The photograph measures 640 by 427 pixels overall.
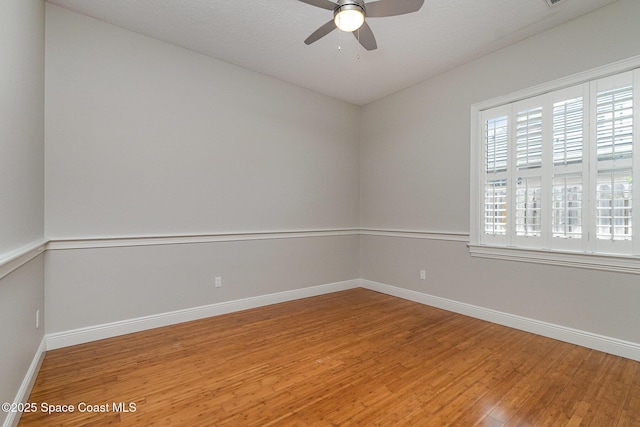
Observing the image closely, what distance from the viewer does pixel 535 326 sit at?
2.90 meters

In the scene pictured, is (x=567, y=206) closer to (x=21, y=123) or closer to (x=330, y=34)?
(x=330, y=34)

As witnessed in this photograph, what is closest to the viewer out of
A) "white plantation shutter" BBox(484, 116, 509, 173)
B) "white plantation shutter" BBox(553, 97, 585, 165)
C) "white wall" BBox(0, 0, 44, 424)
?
"white wall" BBox(0, 0, 44, 424)

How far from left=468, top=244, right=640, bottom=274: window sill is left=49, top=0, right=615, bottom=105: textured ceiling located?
2.16m

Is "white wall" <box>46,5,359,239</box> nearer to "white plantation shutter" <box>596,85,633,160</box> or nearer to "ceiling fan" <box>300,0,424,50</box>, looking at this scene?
"ceiling fan" <box>300,0,424,50</box>

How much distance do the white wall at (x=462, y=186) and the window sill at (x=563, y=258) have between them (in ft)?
0.23

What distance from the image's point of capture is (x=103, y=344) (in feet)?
8.60

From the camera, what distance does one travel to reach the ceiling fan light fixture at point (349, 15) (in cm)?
187

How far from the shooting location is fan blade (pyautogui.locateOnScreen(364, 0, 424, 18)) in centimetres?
191

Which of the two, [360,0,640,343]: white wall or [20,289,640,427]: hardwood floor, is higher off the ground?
[360,0,640,343]: white wall

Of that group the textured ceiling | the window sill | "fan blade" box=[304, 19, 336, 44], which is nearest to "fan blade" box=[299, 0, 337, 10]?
"fan blade" box=[304, 19, 336, 44]

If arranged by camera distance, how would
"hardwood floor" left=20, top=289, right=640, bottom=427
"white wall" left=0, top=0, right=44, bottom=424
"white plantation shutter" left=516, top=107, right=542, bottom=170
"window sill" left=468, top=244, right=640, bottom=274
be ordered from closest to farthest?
"white wall" left=0, top=0, right=44, bottom=424 < "hardwood floor" left=20, top=289, right=640, bottom=427 < "window sill" left=468, top=244, right=640, bottom=274 < "white plantation shutter" left=516, top=107, right=542, bottom=170

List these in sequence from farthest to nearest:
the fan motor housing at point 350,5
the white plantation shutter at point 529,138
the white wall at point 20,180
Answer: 1. the white plantation shutter at point 529,138
2. the fan motor housing at point 350,5
3. the white wall at point 20,180

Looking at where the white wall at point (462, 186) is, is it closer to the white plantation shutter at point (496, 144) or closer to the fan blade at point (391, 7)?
the white plantation shutter at point (496, 144)

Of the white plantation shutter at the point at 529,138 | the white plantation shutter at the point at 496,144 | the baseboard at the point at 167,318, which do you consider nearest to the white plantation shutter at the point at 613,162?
the white plantation shutter at the point at 529,138
